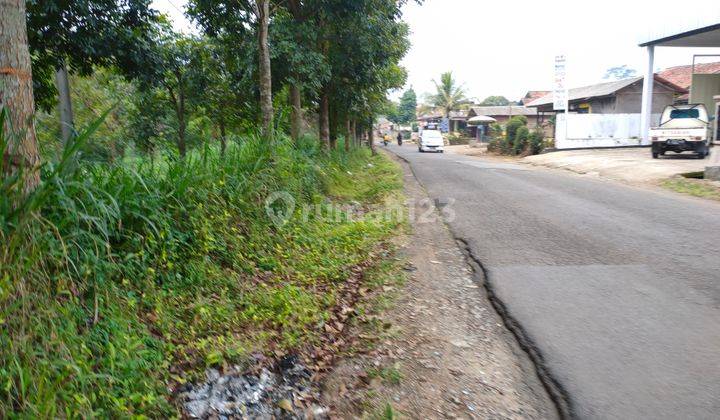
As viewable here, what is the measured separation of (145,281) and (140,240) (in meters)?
0.37

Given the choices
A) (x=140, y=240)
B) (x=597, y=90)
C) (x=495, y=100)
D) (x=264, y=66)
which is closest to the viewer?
(x=140, y=240)

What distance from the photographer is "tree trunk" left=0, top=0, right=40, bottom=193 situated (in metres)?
3.26

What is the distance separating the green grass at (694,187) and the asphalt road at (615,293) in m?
1.66

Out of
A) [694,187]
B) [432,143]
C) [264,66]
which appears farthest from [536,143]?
[264,66]

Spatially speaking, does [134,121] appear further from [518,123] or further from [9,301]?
[518,123]

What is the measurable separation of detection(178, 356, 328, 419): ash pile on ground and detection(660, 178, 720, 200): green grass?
1069 cm

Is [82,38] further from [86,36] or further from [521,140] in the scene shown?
[521,140]

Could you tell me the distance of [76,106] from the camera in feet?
54.9

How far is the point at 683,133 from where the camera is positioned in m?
17.9

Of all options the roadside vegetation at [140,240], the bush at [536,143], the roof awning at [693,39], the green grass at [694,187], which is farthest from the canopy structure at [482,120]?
the roadside vegetation at [140,240]

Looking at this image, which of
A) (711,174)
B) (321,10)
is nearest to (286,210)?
(321,10)

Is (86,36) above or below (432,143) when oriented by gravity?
above

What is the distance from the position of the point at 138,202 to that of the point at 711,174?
1376 cm

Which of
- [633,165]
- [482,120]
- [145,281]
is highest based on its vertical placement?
[482,120]
